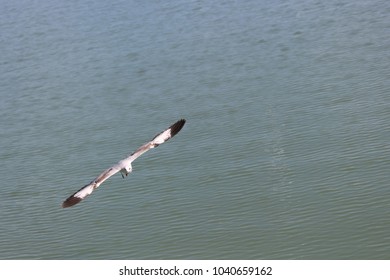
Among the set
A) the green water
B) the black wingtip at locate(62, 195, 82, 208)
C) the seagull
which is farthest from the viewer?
the green water

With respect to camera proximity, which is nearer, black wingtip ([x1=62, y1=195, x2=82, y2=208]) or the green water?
black wingtip ([x1=62, y1=195, x2=82, y2=208])

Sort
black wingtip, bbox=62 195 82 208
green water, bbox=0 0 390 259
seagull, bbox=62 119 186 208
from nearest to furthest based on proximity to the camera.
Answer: black wingtip, bbox=62 195 82 208 < seagull, bbox=62 119 186 208 < green water, bbox=0 0 390 259

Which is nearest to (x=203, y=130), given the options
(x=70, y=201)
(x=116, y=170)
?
(x=116, y=170)

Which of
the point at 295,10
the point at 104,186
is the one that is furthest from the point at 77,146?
the point at 295,10

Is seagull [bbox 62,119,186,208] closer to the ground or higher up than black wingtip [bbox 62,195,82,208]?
higher up

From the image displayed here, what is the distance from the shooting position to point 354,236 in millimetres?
15195

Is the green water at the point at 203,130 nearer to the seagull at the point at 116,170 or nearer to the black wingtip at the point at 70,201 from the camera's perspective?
the seagull at the point at 116,170

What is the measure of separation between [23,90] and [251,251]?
1068 cm

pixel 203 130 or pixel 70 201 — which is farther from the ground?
pixel 203 130

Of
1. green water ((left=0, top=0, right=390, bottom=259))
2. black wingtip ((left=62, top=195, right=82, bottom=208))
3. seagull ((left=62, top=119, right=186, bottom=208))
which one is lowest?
black wingtip ((left=62, top=195, right=82, bottom=208))

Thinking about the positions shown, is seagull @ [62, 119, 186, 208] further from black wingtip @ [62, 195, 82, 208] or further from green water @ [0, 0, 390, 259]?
green water @ [0, 0, 390, 259]

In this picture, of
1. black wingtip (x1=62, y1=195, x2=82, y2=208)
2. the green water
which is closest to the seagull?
black wingtip (x1=62, y1=195, x2=82, y2=208)

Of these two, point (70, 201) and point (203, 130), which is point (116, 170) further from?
point (203, 130)

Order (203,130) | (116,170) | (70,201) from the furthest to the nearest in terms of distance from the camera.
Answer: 1. (203,130)
2. (116,170)
3. (70,201)
